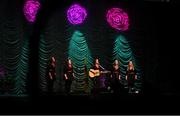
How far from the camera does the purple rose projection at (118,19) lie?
41.8 ft

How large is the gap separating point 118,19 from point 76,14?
183 centimetres

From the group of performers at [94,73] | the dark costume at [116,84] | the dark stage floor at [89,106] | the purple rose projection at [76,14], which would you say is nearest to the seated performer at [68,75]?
the group of performers at [94,73]

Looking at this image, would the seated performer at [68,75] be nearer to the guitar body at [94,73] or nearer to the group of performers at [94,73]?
the group of performers at [94,73]

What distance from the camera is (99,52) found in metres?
12.2

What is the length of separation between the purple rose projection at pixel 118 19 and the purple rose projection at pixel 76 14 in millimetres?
1081

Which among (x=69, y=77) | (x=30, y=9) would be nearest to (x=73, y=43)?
(x=69, y=77)

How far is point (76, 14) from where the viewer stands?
12062mm

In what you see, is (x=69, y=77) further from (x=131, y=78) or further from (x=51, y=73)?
(x=131, y=78)

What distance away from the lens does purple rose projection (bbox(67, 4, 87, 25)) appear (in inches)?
471

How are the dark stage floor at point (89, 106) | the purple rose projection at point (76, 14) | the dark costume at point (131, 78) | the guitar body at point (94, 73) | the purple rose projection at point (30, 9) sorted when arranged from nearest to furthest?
the dark stage floor at point (89, 106)
the purple rose projection at point (30, 9)
the guitar body at point (94, 73)
the dark costume at point (131, 78)
the purple rose projection at point (76, 14)

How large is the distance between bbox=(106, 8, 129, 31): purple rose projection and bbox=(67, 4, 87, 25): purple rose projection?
108 cm

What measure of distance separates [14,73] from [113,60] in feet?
12.7

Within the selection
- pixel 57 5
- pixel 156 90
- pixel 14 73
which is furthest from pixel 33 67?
pixel 14 73

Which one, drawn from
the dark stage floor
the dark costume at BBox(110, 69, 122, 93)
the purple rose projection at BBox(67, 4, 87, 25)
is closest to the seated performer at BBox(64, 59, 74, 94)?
the dark costume at BBox(110, 69, 122, 93)
